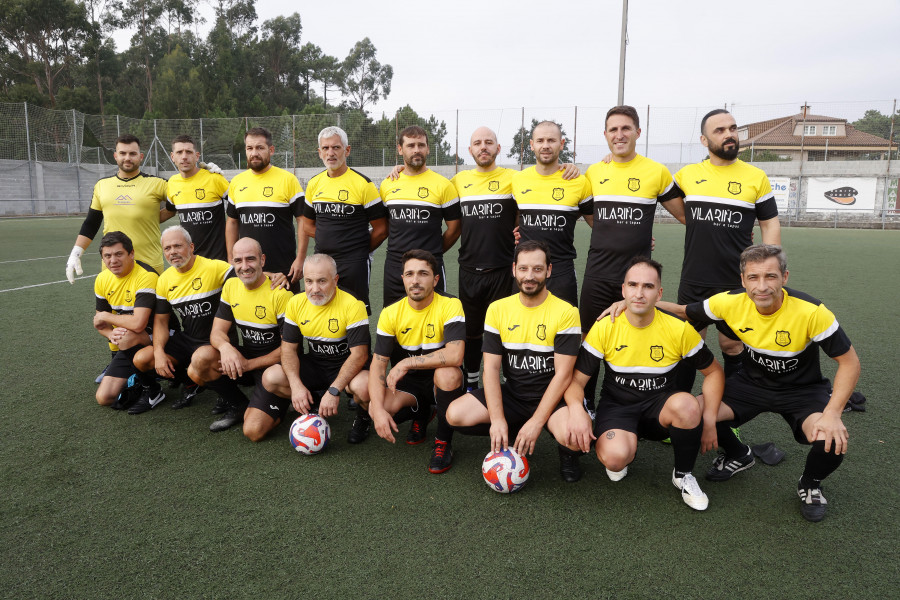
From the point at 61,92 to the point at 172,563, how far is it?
47.6 m

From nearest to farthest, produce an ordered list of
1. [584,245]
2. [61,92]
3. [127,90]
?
1. [584,245]
2. [61,92]
3. [127,90]

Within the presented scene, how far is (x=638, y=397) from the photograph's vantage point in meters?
3.19

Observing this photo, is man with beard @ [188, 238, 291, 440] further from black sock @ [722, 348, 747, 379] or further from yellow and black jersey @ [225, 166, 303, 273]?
black sock @ [722, 348, 747, 379]

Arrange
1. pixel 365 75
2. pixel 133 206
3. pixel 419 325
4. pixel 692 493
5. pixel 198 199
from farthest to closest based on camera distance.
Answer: pixel 365 75 < pixel 133 206 < pixel 198 199 < pixel 419 325 < pixel 692 493

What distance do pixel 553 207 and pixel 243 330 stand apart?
2405 mm

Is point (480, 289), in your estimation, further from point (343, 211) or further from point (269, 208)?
point (269, 208)

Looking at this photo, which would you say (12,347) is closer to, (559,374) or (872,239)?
(559,374)

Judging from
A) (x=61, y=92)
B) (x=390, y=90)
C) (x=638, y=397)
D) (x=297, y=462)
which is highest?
(x=390, y=90)

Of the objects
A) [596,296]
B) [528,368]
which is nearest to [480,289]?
[596,296]

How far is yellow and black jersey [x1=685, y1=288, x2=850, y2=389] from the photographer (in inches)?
115

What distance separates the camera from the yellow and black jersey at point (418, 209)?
14.0 feet

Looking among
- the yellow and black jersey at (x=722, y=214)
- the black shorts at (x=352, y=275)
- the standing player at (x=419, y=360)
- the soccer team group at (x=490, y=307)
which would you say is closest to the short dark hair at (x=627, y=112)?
the soccer team group at (x=490, y=307)

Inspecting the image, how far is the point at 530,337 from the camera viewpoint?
3.27 meters

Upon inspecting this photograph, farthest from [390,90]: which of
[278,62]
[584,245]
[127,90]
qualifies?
[584,245]
